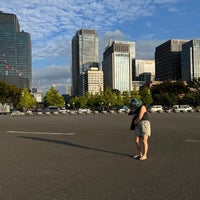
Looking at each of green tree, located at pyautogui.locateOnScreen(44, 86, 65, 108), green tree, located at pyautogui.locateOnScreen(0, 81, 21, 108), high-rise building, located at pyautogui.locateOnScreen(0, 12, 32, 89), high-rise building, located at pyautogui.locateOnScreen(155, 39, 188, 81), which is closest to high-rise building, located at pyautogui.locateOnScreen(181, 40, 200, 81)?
high-rise building, located at pyautogui.locateOnScreen(155, 39, 188, 81)

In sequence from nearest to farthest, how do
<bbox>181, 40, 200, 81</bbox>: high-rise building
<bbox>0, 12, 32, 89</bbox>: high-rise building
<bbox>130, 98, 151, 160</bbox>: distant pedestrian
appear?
<bbox>130, 98, 151, 160</bbox>: distant pedestrian → <bbox>0, 12, 32, 89</bbox>: high-rise building → <bbox>181, 40, 200, 81</bbox>: high-rise building

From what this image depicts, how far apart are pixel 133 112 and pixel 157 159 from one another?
4.97 ft

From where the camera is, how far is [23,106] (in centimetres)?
9781

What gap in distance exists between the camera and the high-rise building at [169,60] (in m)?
178

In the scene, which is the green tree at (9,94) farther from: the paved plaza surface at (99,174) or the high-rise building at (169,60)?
the high-rise building at (169,60)

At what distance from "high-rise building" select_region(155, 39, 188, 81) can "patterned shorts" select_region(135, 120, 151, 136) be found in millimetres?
172222

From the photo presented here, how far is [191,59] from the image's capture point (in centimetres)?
16712

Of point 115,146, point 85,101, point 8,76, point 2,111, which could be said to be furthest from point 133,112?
point 8,76

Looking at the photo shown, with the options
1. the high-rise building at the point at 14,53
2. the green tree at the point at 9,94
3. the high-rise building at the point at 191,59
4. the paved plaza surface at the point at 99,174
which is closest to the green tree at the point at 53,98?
the green tree at the point at 9,94

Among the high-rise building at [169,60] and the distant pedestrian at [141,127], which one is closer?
the distant pedestrian at [141,127]

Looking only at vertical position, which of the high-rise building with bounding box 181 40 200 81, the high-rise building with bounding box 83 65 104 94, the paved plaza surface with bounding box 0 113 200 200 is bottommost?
the paved plaza surface with bounding box 0 113 200 200

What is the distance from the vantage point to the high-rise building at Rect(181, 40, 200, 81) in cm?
16471

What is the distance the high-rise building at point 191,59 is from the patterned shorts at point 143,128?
15889 centimetres

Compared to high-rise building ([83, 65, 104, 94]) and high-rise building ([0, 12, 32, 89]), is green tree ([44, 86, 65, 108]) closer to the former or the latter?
high-rise building ([0, 12, 32, 89])
